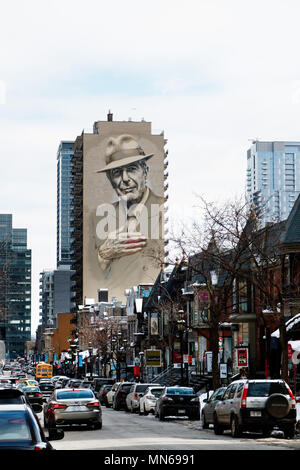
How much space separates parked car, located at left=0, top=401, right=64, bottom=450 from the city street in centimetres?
543

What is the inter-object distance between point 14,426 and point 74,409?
730 inches

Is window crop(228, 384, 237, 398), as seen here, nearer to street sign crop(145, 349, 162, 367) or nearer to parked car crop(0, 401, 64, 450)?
parked car crop(0, 401, 64, 450)

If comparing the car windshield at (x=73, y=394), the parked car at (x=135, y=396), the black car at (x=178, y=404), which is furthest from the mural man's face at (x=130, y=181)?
the car windshield at (x=73, y=394)

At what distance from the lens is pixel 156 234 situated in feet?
533

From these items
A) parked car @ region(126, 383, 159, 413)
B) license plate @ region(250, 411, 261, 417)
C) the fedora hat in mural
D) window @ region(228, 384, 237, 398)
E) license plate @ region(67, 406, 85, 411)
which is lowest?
parked car @ region(126, 383, 159, 413)

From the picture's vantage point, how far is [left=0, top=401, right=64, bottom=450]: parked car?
443 inches

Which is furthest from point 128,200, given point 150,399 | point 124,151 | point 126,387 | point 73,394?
point 73,394

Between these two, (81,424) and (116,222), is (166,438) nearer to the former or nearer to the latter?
(81,424)

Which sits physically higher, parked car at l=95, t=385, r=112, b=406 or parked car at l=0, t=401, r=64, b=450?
parked car at l=0, t=401, r=64, b=450

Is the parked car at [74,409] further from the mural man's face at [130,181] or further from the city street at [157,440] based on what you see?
the mural man's face at [130,181]

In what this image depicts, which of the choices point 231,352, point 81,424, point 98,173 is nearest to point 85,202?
point 98,173

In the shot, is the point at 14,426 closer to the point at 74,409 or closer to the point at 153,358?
the point at 74,409

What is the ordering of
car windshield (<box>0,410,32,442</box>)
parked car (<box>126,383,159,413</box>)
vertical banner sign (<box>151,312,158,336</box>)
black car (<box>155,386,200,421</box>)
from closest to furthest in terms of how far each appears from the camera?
car windshield (<box>0,410,32,442</box>)
black car (<box>155,386,200,421</box>)
parked car (<box>126,383,159,413</box>)
vertical banner sign (<box>151,312,158,336</box>)

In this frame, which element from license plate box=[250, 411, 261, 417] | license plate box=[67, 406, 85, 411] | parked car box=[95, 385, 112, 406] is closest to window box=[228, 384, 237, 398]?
license plate box=[250, 411, 261, 417]
